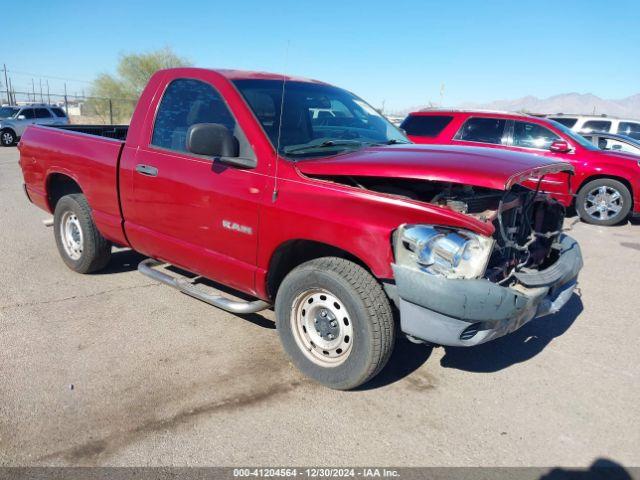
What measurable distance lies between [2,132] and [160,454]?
75.1ft

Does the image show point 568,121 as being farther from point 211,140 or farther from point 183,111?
point 211,140

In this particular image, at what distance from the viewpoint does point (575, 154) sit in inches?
355

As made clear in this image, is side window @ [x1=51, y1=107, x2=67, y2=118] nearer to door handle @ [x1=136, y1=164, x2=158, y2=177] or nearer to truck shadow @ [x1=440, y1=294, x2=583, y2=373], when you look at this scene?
door handle @ [x1=136, y1=164, x2=158, y2=177]

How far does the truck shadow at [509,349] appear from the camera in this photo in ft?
12.1

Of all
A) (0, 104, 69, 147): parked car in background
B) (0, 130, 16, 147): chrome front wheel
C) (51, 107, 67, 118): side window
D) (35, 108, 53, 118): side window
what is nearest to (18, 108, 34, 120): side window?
(0, 104, 69, 147): parked car in background

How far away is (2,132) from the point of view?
69.1 ft

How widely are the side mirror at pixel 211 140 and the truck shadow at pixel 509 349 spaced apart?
216 centimetres

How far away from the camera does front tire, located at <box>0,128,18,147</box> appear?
2112 centimetres

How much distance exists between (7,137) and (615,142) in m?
22.2

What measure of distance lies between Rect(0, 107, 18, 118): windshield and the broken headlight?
24.1 metres

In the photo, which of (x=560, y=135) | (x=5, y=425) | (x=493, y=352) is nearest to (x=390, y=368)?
(x=493, y=352)

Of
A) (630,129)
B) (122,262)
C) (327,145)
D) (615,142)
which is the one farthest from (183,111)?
(630,129)

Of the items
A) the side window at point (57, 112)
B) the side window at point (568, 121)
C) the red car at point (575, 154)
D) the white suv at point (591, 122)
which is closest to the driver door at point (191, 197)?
the red car at point (575, 154)

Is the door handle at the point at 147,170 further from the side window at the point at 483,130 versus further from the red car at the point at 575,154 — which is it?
the side window at the point at 483,130
